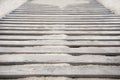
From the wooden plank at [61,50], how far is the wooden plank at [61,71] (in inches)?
14.7

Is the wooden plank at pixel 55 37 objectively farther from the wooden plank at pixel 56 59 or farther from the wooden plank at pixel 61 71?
the wooden plank at pixel 61 71

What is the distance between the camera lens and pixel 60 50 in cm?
244

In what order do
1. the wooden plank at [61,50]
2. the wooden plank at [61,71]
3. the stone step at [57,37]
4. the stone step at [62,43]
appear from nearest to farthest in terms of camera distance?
the wooden plank at [61,71], the wooden plank at [61,50], the stone step at [62,43], the stone step at [57,37]

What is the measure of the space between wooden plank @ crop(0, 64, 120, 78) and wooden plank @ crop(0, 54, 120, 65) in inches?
3.7

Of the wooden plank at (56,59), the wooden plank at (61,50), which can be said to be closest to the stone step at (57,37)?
the wooden plank at (61,50)

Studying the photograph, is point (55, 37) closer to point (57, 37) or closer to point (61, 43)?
point (57, 37)

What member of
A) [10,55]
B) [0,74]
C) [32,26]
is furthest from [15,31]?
[0,74]

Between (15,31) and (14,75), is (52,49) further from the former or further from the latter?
(15,31)

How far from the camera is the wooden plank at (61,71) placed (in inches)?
72.4

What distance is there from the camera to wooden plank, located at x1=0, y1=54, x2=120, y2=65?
2096 millimetres

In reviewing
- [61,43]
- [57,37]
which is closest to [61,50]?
[61,43]

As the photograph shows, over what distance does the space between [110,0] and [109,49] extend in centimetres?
653

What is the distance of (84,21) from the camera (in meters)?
3.92

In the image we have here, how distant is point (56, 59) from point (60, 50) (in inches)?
11.2
